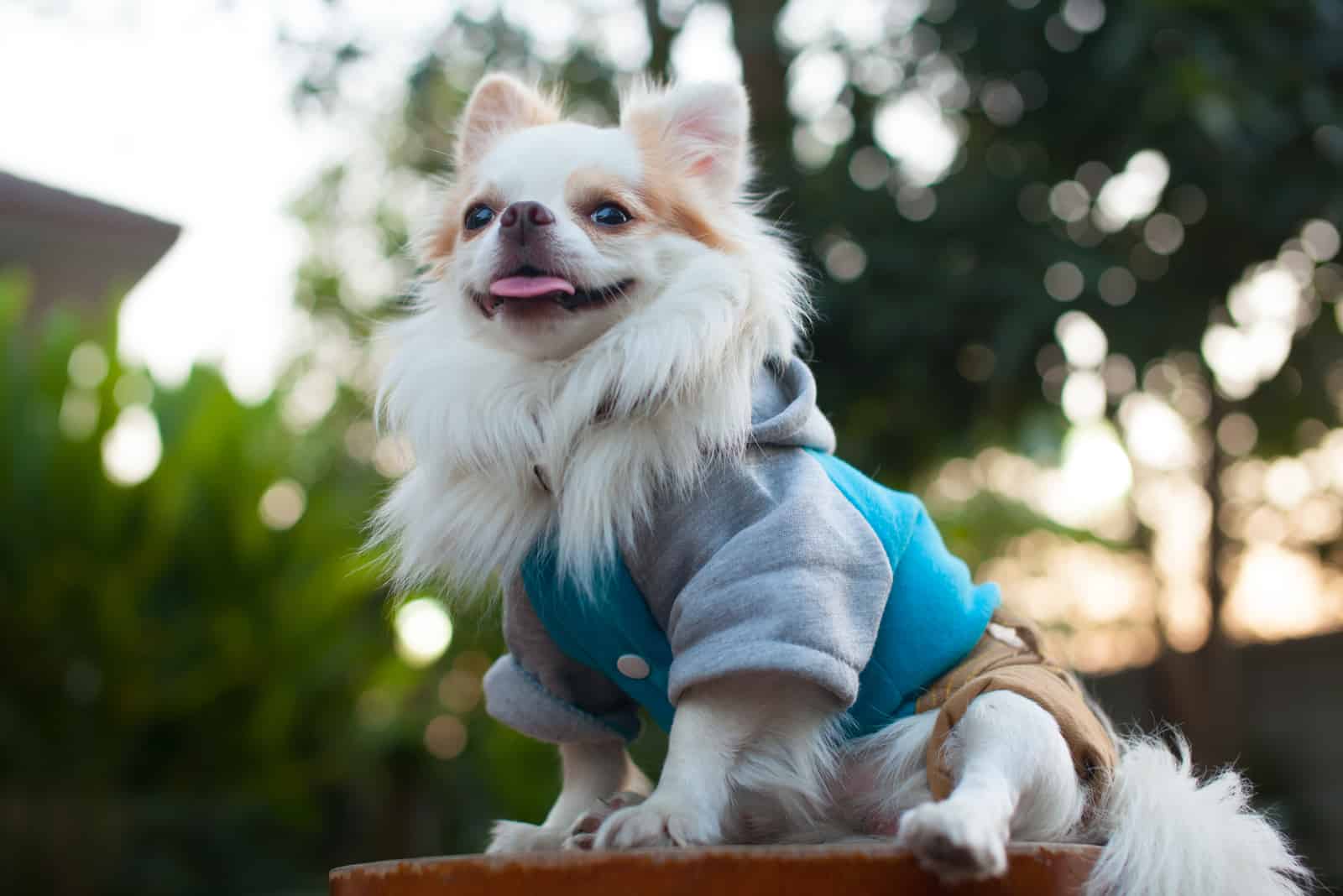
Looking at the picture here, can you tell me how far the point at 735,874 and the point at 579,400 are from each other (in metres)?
0.76

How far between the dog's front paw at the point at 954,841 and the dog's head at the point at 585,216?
35.9 inches

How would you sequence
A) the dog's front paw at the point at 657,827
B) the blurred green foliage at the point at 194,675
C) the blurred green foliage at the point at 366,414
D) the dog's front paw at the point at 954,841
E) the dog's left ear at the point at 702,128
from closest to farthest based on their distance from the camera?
the dog's front paw at the point at 954,841
the dog's front paw at the point at 657,827
the dog's left ear at the point at 702,128
the blurred green foliage at the point at 366,414
the blurred green foliage at the point at 194,675

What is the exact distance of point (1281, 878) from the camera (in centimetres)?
178

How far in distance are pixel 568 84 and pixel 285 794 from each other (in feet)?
17.1

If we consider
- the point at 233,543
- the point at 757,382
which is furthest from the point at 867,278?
the point at 233,543

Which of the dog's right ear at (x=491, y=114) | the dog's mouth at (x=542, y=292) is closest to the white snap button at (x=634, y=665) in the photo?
the dog's mouth at (x=542, y=292)

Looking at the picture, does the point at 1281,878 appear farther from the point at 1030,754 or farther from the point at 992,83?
the point at 992,83

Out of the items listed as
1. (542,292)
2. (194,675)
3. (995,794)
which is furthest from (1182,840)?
(194,675)

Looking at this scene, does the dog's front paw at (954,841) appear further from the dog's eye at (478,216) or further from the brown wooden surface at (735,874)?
the dog's eye at (478,216)

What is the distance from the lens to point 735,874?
150 cm

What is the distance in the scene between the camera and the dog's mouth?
6.11 feet

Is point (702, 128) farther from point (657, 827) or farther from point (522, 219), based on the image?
point (657, 827)

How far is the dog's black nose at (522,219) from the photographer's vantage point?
1.84 m

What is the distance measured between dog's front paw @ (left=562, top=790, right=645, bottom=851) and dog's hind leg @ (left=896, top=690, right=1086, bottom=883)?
1.43 feet
